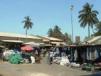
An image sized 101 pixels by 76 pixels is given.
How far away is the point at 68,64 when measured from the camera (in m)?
31.1

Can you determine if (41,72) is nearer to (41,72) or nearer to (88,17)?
(41,72)

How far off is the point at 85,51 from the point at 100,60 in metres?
2.54

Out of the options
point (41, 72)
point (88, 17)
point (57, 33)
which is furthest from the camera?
point (57, 33)

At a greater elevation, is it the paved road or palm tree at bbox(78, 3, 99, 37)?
palm tree at bbox(78, 3, 99, 37)

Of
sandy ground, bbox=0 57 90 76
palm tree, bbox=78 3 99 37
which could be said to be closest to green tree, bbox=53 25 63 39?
palm tree, bbox=78 3 99 37

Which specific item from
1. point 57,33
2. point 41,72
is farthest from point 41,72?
point 57,33

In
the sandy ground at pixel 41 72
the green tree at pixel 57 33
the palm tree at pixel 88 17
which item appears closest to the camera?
the sandy ground at pixel 41 72

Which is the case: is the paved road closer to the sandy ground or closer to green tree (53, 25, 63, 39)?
the sandy ground

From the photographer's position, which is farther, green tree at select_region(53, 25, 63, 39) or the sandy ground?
green tree at select_region(53, 25, 63, 39)

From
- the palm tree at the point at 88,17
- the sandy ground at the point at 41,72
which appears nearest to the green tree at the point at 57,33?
the palm tree at the point at 88,17

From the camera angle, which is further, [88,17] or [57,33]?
[57,33]

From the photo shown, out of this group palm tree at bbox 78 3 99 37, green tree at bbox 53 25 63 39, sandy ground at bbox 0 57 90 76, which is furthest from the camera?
green tree at bbox 53 25 63 39

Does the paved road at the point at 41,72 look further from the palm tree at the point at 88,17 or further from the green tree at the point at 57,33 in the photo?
the green tree at the point at 57,33

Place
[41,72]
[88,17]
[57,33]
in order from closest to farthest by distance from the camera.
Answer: [41,72], [88,17], [57,33]
